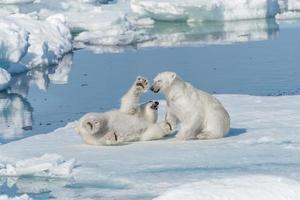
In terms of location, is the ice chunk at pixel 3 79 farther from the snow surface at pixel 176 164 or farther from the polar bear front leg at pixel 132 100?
the polar bear front leg at pixel 132 100

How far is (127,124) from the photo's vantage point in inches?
237

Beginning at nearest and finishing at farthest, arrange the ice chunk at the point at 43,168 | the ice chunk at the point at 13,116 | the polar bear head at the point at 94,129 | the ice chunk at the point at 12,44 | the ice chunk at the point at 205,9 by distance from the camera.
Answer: the ice chunk at the point at 43,168 < the polar bear head at the point at 94,129 < the ice chunk at the point at 13,116 < the ice chunk at the point at 12,44 < the ice chunk at the point at 205,9

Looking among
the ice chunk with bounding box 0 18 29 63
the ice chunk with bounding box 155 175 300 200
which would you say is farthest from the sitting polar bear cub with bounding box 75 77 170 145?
the ice chunk with bounding box 0 18 29 63

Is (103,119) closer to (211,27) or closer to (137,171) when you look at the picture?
(137,171)

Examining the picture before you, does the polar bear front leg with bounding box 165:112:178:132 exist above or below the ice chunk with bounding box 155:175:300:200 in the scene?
below

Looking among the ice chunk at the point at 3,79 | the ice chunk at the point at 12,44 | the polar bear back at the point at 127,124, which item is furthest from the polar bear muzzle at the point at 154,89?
the ice chunk at the point at 12,44

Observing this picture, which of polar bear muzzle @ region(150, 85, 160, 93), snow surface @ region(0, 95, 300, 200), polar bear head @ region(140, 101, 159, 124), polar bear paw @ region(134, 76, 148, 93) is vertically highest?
polar bear paw @ region(134, 76, 148, 93)

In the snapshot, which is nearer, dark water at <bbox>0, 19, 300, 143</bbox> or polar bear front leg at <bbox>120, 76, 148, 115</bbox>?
polar bear front leg at <bbox>120, 76, 148, 115</bbox>

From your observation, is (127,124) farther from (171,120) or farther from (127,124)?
(171,120)

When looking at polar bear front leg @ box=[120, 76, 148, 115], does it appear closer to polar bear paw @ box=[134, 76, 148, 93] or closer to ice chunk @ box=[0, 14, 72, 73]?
polar bear paw @ box=[134, 76, 148, 93]

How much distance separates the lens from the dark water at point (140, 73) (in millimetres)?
11102

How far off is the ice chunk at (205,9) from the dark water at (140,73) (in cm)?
352

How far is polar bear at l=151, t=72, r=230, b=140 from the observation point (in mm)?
5973

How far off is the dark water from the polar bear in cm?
273
